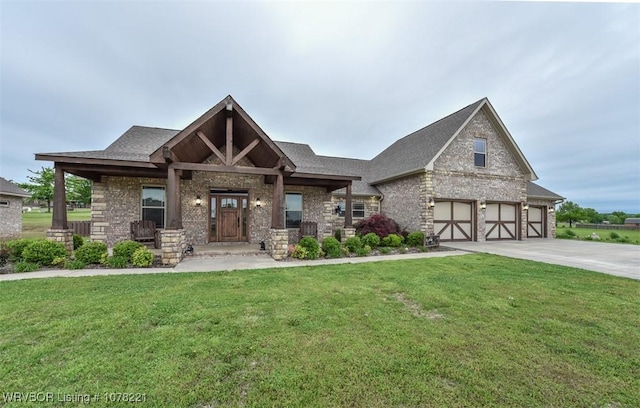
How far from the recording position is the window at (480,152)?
14.3 meters

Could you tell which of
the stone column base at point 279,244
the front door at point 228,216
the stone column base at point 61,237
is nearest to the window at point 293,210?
the front door at point 228,216

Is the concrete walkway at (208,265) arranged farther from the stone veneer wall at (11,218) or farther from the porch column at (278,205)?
the stone veneer wall at (11,218)

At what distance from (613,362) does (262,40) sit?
18.3 meters

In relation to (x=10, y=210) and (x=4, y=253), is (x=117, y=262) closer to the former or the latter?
(x=4, y=253)

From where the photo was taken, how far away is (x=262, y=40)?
14.9 meters

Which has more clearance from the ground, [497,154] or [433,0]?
[433,0]

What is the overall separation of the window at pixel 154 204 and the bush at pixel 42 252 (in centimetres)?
369

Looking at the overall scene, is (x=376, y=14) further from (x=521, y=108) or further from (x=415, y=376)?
(x=521, y=108)

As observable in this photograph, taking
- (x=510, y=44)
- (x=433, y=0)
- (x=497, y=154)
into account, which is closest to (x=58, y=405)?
(x=433, y=0)

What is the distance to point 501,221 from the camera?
49.3ft

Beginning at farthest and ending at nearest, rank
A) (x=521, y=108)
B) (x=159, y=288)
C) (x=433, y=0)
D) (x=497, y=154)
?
(x=521, y=108) < (x=497, y=154) < (x=433, y=0) < (x=159, y=288)

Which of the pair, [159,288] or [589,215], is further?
[589,215]

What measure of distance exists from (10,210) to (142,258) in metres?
15.6

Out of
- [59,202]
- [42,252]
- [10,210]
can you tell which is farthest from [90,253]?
[10,210]
